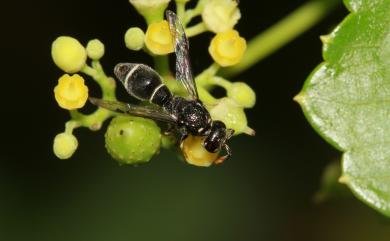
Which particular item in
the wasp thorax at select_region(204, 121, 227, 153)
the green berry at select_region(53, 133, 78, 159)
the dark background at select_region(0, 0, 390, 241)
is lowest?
the dark background at select_region(0, 0, 390, 241)

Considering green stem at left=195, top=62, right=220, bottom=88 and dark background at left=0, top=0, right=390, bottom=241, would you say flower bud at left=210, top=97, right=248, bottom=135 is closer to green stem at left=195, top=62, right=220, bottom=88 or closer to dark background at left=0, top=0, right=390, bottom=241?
green stem at left=195, top=62, right=220, bottom=88

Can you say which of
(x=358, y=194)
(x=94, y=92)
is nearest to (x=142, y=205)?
(x=94, y=92)

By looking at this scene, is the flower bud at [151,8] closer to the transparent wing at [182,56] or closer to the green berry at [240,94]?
the transparent wing at [182,56]

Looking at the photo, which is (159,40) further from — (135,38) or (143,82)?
(143,82)

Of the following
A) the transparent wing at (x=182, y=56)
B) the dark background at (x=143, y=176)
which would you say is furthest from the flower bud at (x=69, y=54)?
the dark background at (x=143, y=176)

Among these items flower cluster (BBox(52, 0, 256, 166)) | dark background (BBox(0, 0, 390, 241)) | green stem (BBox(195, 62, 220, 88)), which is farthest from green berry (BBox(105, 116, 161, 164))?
dark background (BBox(0, 0, 390, 241))

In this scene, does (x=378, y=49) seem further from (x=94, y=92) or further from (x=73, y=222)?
(x=73, y=222)

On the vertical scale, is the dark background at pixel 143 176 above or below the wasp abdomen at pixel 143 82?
below

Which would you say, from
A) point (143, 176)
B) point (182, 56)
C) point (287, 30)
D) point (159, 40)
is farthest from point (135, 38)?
point (143, 176)
